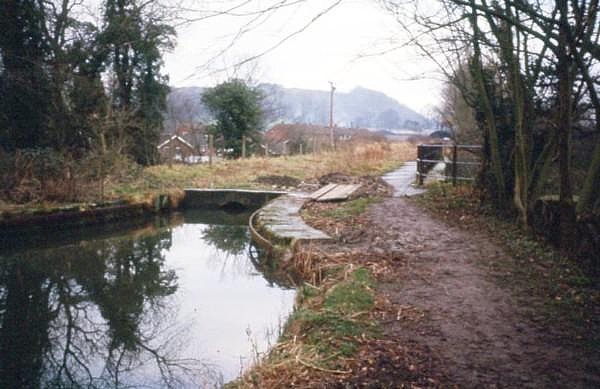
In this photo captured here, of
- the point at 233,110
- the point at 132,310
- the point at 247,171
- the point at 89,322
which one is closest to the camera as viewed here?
the point at 89,322

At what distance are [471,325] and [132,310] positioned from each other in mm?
4212

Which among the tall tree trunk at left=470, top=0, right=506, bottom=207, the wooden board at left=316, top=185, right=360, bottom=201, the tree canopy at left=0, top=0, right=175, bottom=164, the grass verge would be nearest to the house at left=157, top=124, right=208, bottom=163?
the tree canopy at left=0, top=0, right=175, bottom=164

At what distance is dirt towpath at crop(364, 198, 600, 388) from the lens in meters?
2.78

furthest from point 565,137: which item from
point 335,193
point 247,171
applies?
point 247,171

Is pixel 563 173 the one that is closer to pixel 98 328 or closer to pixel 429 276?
pixel 429 276

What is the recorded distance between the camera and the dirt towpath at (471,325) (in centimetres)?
278

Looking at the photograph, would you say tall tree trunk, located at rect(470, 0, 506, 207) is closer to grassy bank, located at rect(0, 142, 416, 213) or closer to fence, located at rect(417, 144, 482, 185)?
fence, located at rect(417, 144, 482, 185)

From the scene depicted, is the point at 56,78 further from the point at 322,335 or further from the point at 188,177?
the point at 322,335

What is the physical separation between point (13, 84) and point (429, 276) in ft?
44.3

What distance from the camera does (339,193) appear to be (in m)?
10.1

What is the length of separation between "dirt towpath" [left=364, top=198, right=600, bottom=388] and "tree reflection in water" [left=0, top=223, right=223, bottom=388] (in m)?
1.85

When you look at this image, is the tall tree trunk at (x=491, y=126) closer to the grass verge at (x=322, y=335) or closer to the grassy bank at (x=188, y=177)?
the grass verge at (x=322, y=335)

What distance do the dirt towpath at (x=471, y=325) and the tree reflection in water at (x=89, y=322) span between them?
185 cm

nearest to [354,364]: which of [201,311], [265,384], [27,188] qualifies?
[265,384]
